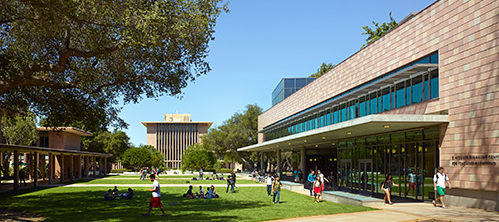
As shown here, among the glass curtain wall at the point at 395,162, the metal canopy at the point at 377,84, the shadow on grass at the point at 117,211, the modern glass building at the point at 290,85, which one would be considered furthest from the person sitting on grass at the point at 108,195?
the modern glass building at the point at 290,85

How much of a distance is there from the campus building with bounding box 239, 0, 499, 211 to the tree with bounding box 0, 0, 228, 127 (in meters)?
8.36

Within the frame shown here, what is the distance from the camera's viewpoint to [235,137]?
7519cm

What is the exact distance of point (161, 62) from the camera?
17.2 m

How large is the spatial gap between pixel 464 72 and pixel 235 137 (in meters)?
58.9

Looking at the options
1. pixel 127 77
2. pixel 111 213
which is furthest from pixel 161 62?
pixel 111 213

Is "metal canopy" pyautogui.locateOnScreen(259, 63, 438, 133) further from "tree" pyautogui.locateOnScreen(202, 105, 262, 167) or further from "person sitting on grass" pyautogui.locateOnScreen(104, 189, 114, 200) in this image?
"tree" pyautogui.locateOnScreen(202, 105, 262, 167)

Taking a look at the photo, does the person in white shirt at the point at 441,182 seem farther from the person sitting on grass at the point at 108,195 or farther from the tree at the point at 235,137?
the tree at the point at 235,137

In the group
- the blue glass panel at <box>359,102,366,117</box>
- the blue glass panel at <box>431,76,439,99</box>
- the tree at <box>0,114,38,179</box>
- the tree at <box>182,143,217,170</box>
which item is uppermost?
the blue glass panel at <box>431,76,439,99</box>

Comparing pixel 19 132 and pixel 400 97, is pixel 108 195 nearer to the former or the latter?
pixel 400 97

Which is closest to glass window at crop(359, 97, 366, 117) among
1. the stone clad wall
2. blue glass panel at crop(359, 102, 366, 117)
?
blue glass panel at crop(359, 102, 366, 117)

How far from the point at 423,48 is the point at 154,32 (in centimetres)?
1306

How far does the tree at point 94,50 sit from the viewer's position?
1388 cm

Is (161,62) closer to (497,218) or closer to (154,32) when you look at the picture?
(154,32)

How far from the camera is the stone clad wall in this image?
1612 centimetres
